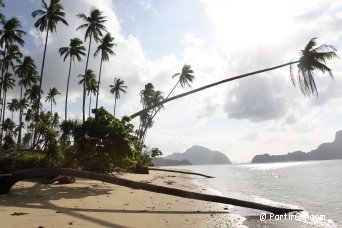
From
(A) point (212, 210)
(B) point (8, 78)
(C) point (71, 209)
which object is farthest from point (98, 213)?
(B) point (8, 78)

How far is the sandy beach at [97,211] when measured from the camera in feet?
31.8

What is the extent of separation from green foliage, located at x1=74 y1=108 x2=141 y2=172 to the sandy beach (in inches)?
138

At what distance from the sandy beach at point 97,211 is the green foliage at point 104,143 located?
3498 mm

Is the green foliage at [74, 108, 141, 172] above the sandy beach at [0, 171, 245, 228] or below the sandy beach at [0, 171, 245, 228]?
above

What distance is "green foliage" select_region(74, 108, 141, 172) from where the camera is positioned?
64.1 ft

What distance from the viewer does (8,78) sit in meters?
55.7

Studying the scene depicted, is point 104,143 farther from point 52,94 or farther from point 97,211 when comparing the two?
point 52,94

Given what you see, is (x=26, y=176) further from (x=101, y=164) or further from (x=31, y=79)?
(x=31, y=79)

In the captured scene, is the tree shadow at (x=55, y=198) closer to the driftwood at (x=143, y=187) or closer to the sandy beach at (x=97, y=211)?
the sandy beach at (x=97, y=211)

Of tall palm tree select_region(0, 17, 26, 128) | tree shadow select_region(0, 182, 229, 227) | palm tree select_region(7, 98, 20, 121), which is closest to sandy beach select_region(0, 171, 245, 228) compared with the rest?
tree shadow select_region(0, 182, 229, 227)

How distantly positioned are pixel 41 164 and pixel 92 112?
14.5 feet

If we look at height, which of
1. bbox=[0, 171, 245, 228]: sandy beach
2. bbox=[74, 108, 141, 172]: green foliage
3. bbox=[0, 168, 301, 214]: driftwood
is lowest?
bbox=[0, 171, 245, 228]: sandy beach

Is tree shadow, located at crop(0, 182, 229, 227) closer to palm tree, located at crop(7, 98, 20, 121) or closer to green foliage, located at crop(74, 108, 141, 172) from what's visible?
green foliage, located at crop(74, 108, 141, 172)

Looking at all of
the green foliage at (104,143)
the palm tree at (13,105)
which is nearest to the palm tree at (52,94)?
the palm tree at (13,105)
